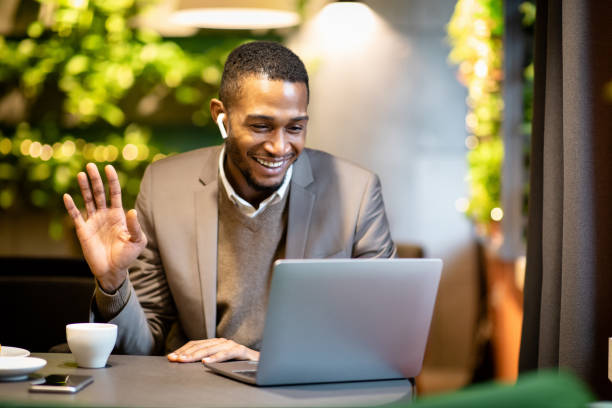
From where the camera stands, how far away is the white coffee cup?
1542 mm

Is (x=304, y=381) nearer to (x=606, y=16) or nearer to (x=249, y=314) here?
(x=249, y=314)

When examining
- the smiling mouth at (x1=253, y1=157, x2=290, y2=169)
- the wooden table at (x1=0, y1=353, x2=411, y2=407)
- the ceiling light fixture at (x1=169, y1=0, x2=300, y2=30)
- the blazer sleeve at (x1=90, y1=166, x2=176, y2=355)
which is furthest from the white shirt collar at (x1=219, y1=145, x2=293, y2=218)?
the ceiling light fixture at (x1=169, y1=0, x2=300, y2=30)

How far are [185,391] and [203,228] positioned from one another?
33.4 inches

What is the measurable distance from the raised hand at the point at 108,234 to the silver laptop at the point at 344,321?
15.3 inches

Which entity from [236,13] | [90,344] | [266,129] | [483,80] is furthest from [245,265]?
[483,80]

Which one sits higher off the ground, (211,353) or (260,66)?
(260,66)

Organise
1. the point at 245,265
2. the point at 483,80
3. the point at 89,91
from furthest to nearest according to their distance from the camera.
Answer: the point at 89,91 < the point at 483,80 < the point at 245,265

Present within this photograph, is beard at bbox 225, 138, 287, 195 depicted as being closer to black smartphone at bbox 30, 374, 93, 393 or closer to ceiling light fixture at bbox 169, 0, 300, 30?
black smartphone at bbox 30, 374, 93, 393

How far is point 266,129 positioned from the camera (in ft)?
7.01

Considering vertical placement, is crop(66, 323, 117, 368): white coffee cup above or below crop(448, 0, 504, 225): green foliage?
below

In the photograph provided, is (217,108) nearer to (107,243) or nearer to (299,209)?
(299,209)

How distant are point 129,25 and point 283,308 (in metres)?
3.68

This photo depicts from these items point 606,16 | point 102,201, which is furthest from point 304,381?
point 606,16

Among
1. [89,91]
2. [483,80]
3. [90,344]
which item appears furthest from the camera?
[89,91]
